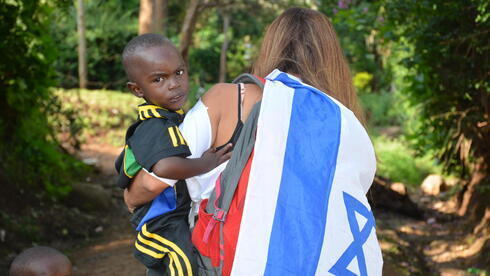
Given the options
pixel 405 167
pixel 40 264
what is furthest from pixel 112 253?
pixel 405 167

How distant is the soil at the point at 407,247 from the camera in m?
5.88

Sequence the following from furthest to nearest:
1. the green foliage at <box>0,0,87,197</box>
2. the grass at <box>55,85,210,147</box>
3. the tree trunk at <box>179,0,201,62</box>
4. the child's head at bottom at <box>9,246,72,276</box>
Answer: the grass at <box>55,85,210,147</box>
the tree trunk at <box>179,0,201,62</box>
the green foliage at <box>0,0,87,197</box>
the child's head at bottom at <box>9,246,72,276</box>

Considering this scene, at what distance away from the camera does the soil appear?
19.3ft

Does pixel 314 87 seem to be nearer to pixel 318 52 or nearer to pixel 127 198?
pixel 318 52

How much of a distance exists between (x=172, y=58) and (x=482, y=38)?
12.3 ft

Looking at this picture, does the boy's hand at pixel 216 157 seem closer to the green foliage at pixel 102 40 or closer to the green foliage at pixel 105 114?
the green foliage at pixel 105 114

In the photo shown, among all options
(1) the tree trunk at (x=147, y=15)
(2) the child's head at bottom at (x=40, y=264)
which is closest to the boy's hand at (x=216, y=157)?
(2) the child's head at bottom at (x=40, y=264)

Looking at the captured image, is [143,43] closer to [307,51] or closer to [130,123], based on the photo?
[307,51]

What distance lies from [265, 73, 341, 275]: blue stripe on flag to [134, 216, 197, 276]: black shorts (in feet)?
1.24

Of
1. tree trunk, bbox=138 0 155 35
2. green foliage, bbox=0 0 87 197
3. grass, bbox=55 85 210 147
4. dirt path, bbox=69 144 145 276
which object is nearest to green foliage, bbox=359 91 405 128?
grass, bbox=55 85 210 147

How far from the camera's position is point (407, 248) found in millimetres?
6699

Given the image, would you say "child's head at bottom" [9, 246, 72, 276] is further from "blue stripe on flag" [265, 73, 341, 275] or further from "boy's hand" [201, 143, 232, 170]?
"blue stripe on flag" [265, 73, 341, 275]

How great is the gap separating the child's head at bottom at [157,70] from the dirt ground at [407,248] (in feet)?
11.8

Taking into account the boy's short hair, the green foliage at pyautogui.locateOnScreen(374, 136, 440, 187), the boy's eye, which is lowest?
the green foliage at pyautogui.locateOnScreen(374, 136, 440, 187)
